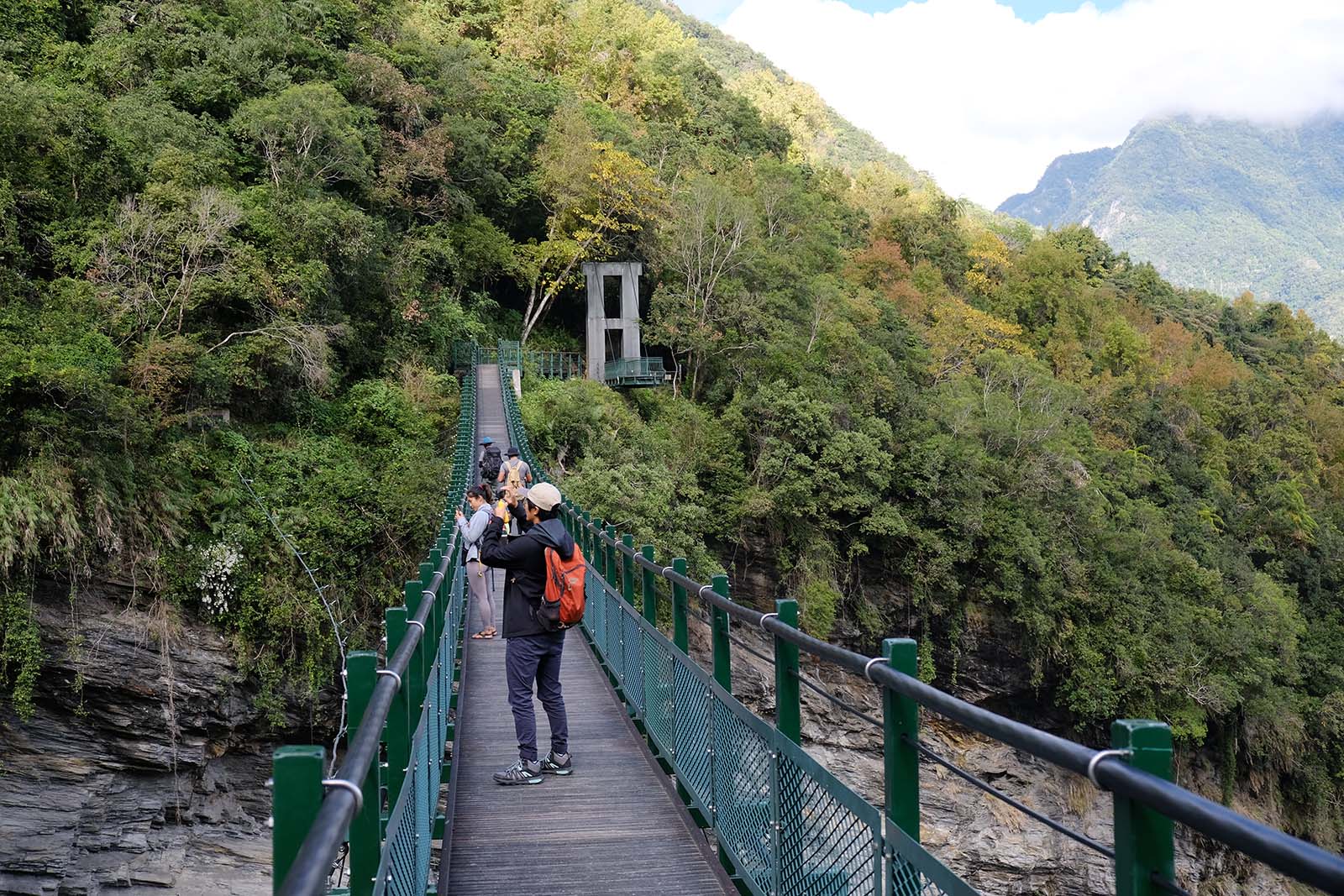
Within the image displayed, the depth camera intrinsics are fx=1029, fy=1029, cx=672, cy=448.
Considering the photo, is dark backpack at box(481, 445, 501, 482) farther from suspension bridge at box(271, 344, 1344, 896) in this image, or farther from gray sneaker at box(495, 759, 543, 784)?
gray sneaker at box(495, 759, 543, 784)

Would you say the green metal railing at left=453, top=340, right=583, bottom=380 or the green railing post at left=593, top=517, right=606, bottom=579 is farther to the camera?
the green metal railing at left=453, top=340, right=583, bottom=380

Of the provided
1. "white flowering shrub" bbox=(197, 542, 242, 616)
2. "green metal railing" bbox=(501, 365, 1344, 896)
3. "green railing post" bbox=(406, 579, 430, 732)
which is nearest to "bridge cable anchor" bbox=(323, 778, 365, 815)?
"green metal railing" bbox=(501, 365, 1344, 896)

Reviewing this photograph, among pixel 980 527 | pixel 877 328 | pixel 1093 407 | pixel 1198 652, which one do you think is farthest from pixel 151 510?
pixel 1093 407

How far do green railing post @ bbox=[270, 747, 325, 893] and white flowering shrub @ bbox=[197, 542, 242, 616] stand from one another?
17.8 metres

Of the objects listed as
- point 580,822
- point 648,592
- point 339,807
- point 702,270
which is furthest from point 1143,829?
point 702,270

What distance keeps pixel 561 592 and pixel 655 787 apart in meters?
1.44

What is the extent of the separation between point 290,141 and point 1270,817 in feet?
124

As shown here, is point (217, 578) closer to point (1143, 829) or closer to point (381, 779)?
point (381, 779)

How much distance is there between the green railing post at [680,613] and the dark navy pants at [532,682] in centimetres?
78

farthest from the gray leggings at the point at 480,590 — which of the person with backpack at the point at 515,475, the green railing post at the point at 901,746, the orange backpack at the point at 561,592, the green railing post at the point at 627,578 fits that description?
the green railing post at the point at 901,746

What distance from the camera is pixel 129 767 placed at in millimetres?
16922

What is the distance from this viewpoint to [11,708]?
15.8m

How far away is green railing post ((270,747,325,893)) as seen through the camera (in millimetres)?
2213

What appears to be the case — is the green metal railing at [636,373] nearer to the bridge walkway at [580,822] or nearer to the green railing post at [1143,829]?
the bridge walkway at [580,822]
